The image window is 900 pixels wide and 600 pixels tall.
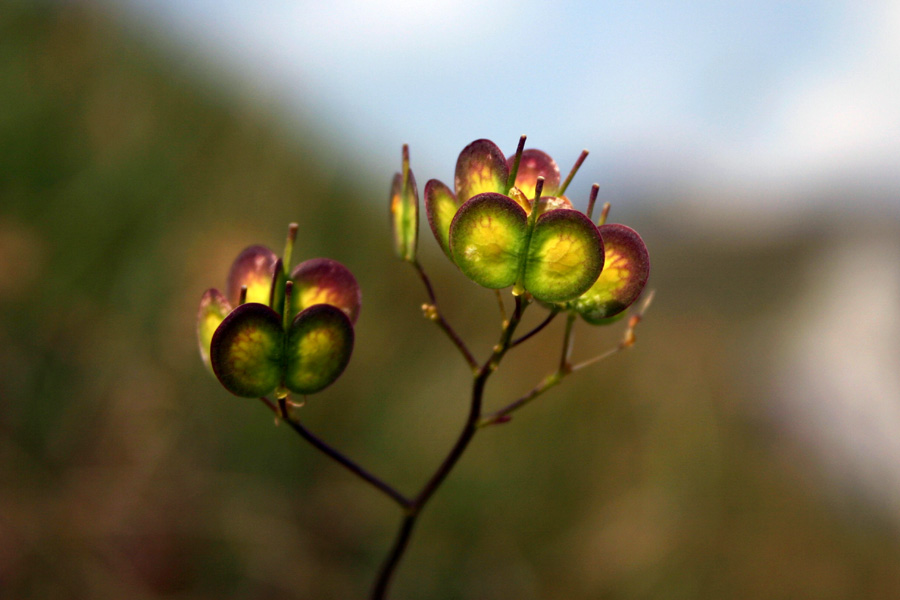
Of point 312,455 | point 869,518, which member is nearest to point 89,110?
point 312,455

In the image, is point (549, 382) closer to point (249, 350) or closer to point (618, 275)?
point (618, 275)

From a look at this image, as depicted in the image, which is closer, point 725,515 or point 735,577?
point 735,577

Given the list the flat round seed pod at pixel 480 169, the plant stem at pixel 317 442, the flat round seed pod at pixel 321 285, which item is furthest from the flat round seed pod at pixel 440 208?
the plant stem at pixel 317 442

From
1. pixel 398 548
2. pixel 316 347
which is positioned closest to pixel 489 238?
pixel 316 347

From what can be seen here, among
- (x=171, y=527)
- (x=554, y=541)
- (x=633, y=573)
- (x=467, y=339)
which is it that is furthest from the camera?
(x=467, y=339)

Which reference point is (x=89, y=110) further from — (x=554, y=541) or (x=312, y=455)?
(x=554, y=541)

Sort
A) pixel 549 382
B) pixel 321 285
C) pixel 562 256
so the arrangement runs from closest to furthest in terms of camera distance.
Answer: pixel 562 256, pixel 321 285, pixel 549 382

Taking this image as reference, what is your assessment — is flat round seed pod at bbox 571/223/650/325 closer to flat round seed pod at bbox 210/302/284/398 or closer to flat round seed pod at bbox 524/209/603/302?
flat round seed pod at bbox 524/209/603/302

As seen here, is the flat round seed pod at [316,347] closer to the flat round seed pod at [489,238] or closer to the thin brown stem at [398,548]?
the flat round seed pod at [489,238]
